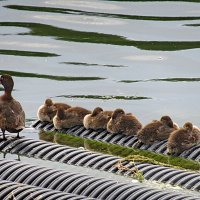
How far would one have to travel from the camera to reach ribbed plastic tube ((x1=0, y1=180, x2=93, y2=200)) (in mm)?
8586

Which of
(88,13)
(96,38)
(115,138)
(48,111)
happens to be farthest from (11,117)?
(88,13)

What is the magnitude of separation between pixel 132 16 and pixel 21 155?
7949 millimetres

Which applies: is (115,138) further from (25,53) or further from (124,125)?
(25,53)

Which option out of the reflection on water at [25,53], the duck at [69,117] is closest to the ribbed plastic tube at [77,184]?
the duck at [69,117]

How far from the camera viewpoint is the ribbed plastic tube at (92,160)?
31.5 ft

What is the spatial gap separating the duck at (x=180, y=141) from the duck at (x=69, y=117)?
1402 millimetres

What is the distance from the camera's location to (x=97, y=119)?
1163 cm

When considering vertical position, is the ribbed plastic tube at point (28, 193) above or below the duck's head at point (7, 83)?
below

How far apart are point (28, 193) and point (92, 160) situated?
60.3 inches

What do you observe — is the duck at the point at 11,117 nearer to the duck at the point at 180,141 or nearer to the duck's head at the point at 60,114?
the duck's head at the point at 60,114

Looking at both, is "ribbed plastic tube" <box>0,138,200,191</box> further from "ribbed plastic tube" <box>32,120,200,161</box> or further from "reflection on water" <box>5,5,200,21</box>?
"reflection on water" <box>5,5,200,21</box>

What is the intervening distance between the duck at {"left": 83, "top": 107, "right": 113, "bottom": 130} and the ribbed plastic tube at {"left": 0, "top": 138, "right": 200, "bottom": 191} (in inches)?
36.3

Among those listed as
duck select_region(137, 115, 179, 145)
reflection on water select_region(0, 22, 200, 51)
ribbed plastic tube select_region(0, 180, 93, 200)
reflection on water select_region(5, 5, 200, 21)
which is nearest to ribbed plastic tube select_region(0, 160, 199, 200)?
ribbed plastic tube select_region(0, 180, 93, 200)

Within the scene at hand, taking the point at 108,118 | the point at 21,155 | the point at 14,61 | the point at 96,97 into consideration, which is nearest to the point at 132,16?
the point at 14,61
